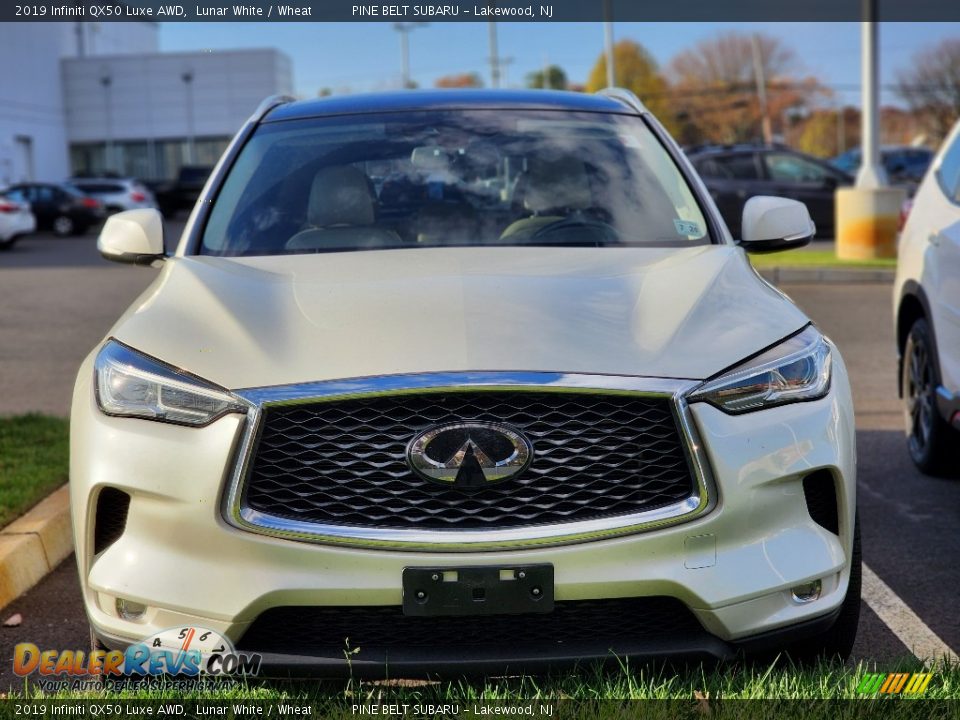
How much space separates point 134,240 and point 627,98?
2.02 m

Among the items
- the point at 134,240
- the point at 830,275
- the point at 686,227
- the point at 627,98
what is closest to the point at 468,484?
the point at 686,227

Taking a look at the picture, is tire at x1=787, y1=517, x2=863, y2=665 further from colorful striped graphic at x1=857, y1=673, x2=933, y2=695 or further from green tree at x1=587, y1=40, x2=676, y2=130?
green tree at x1=587, y1=40, x2=676, y2=130

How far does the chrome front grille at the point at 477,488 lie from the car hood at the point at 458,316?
59 mm

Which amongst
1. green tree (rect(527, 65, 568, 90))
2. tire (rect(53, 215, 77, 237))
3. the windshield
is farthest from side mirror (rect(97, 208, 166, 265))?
green tree (rect(527, 65, 568, 90))

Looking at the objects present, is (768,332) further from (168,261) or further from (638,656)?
(168,261)

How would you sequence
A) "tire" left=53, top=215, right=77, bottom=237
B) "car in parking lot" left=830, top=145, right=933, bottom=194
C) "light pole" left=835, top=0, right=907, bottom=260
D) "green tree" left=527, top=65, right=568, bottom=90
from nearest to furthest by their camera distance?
"light pole" left=835, top=0, right=907, bottom=260 → "car in parking lot" left=830, top=145, right=933, bottom=194 → "tire" left=53, top=215, right=77, bottom=237 → "green tree" left=527, top=65, right=568, bottom=90

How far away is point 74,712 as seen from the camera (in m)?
2.93

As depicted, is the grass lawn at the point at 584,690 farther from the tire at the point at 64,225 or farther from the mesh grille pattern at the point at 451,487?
the tire at the point at 64,225

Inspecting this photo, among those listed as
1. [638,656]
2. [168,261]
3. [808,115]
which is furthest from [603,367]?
[808,115]

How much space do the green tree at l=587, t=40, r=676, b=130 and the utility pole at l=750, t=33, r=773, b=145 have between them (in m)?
6.63

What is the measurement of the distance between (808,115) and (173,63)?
58.9m

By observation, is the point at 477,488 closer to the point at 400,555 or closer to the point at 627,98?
the point at 400,555

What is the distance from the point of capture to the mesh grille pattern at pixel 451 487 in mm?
2764

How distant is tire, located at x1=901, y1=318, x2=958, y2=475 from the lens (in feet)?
18.4
